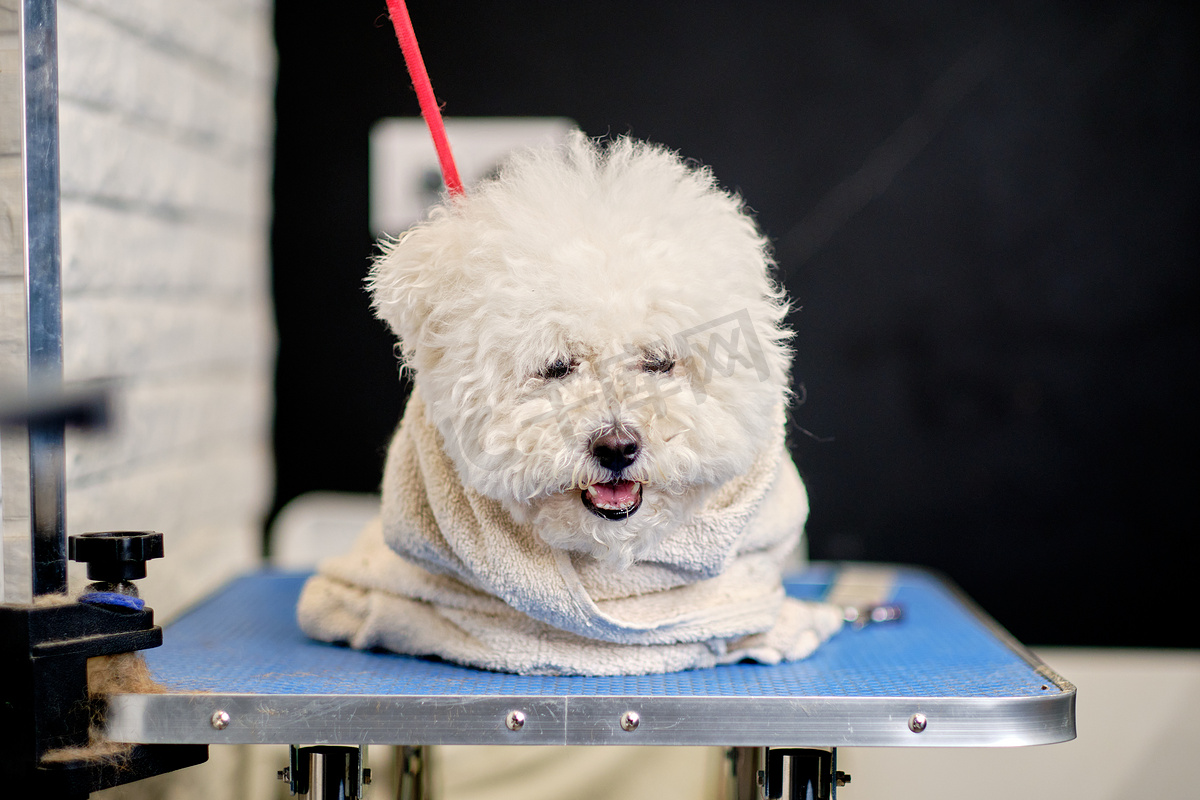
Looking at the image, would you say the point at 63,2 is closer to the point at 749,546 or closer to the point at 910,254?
the point at 749,546

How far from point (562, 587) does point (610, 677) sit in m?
0.09

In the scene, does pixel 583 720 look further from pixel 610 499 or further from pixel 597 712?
pixel 610 499

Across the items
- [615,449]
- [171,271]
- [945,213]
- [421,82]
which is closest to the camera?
[615,449]

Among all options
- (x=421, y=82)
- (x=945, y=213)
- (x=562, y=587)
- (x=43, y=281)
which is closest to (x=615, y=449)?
(x=562, y=587)

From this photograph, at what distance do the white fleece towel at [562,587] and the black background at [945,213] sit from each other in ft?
2.61

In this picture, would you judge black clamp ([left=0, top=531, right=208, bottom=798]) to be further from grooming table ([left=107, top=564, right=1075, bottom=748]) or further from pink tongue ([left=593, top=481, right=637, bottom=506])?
pink tongue ([left=593, top=481, right=637, bottom=506])

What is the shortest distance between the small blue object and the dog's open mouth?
1.19 feet

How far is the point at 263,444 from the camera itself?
1773mm

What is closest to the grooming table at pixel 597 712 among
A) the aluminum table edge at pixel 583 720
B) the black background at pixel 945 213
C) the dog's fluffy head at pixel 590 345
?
the aluminum table edge at pixel 583 720

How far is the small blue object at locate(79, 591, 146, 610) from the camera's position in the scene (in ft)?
2.59

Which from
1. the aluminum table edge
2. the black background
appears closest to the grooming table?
the aluminum table edge

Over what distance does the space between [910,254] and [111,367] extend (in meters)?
1.18

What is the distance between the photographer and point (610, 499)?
774 mm

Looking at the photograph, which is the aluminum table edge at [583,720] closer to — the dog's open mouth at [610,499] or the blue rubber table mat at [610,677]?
the blue rubber table mat at [610,677]
